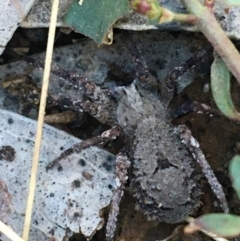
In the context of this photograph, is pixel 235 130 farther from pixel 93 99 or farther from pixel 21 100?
pixel 21 100

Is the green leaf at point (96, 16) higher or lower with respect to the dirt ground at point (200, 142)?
higher

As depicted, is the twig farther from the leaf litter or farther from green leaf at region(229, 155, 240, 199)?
green leaf at region(229, 155, 240, 199)

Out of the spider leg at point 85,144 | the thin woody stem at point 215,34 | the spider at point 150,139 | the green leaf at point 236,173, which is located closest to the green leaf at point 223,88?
the thin woody stem at point 215,34

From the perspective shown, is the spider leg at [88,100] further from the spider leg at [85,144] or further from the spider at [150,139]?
the spider leg at [85,144]

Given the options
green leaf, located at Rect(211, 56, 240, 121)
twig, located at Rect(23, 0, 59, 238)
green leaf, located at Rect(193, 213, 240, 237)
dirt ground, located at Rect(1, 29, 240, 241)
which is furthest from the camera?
dirt ground, located at Rect(1, 29, 240, 241)

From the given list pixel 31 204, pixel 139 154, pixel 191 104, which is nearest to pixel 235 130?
pixel 191 104

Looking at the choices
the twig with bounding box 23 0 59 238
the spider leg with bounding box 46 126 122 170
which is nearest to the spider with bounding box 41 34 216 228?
the spider leg with bounding box 46 126 122 170
